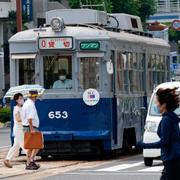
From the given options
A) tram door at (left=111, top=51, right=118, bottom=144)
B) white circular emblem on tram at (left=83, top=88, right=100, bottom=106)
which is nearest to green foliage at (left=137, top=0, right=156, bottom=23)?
tram door at (left=111, top=51, right=118, bottom=144)

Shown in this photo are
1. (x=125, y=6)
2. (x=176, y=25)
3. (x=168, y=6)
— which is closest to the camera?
(x=125, y=6)

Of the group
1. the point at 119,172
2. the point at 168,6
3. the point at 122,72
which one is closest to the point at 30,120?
the point at 119,172

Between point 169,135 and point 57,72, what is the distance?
522 inches

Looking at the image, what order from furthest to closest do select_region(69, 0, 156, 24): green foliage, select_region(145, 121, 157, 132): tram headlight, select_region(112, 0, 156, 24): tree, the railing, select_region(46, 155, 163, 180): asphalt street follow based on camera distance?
1. the railing
2. select_region(112, 0, 156, 24): tree
3. select_region(69, 0, 156, 24): green foliage
4. select_region(145, 121, 157, 132): tram headlight
5. select_region(46, 155, 163, 180): asphalt street

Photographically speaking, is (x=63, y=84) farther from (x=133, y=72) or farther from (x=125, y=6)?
(x=125, y=6)

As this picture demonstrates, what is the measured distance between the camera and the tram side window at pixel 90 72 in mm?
23422

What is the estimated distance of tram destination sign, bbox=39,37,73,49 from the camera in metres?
23.4

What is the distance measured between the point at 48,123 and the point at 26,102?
2.65m

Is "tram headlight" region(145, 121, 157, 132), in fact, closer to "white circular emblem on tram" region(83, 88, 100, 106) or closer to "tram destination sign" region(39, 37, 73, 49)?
"white circular emblem on tram" region(83, 88, 100, 106)

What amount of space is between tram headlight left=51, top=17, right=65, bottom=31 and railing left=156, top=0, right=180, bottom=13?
7477 cm

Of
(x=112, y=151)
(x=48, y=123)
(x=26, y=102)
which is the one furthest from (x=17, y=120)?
(x=112, y=151)

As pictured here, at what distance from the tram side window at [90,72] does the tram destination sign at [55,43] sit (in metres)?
0.52

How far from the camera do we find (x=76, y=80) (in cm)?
2331

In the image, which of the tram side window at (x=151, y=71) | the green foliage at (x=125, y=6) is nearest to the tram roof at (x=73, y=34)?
the tram side window at (x=151, y=71)
